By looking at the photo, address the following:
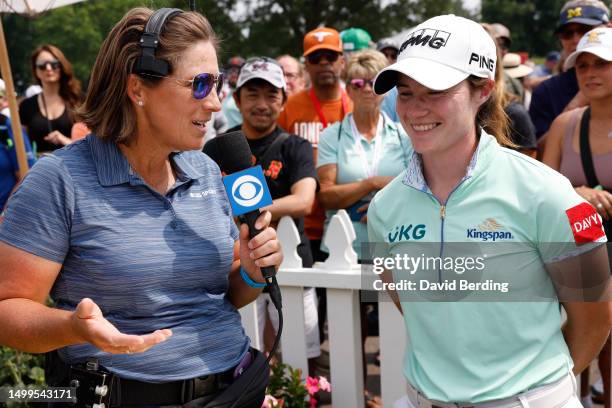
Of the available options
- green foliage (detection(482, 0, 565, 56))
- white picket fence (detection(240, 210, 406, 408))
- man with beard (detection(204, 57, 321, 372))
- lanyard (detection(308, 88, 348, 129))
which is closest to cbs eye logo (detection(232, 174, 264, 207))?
white picket fence (detection(240, 210, 406, 408))

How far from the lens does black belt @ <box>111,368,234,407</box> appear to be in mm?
2014

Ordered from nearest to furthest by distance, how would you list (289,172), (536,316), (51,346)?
(51,346)
(536,316)
(289,172)

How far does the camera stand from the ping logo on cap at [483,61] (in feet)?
6.72

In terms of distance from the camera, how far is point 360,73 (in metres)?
4.69

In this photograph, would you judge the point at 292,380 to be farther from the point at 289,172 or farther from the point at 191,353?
the point at 191,353

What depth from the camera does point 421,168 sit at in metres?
2.23

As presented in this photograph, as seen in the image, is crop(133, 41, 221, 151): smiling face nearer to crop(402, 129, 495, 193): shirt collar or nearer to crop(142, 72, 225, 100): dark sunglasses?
crop(142, 72, 225, 100): dark sunglasses

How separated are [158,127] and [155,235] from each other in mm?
336

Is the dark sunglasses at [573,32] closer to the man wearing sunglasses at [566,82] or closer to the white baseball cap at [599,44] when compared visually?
the man wearing sunglasses at [566,82]

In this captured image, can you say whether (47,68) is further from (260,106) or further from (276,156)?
Answer: (276,156)

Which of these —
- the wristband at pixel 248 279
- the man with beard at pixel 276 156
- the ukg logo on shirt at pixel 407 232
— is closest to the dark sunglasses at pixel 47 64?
the man with beard at pixel 276 156

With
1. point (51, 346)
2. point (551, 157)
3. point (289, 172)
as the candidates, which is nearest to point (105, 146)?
point (51, 346)

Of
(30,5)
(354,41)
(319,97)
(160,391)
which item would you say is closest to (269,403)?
(160,391)

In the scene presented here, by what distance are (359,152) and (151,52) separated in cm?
263
